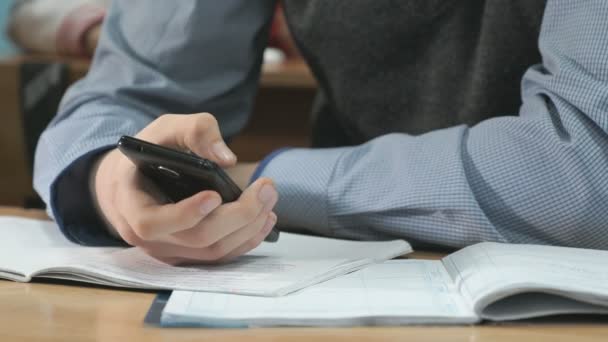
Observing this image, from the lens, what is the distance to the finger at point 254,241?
60 cm

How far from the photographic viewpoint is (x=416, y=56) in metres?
0.95

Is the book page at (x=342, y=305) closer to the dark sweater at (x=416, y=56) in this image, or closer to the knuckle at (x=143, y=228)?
the knuckle at (x=143, y=228)

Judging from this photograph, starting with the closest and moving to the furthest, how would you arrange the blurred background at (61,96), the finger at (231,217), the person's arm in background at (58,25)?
1. the finger at (231,217)
2. the blurred background at (61,96)
3. the person's arm in background at (58,25)

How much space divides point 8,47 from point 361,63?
1550 millimetres

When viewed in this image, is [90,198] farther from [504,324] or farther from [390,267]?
[504,324]

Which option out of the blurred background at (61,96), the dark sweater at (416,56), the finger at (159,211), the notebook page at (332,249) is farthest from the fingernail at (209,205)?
the blurred background at (61,96)

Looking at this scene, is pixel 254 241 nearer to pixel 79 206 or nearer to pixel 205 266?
pixel 205 266

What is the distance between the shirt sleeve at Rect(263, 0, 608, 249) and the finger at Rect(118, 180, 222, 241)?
0.62 feet

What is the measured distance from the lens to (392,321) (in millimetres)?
476

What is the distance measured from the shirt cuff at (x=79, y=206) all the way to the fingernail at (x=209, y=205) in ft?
0.63

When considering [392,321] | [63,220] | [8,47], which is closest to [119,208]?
[63,220]

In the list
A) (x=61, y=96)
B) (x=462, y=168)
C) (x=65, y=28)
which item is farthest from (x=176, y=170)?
(x=65, y=28)

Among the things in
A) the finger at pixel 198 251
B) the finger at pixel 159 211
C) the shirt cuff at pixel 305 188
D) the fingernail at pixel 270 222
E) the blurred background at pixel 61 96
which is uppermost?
the finger at pixel 159 211

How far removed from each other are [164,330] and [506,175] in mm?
329
